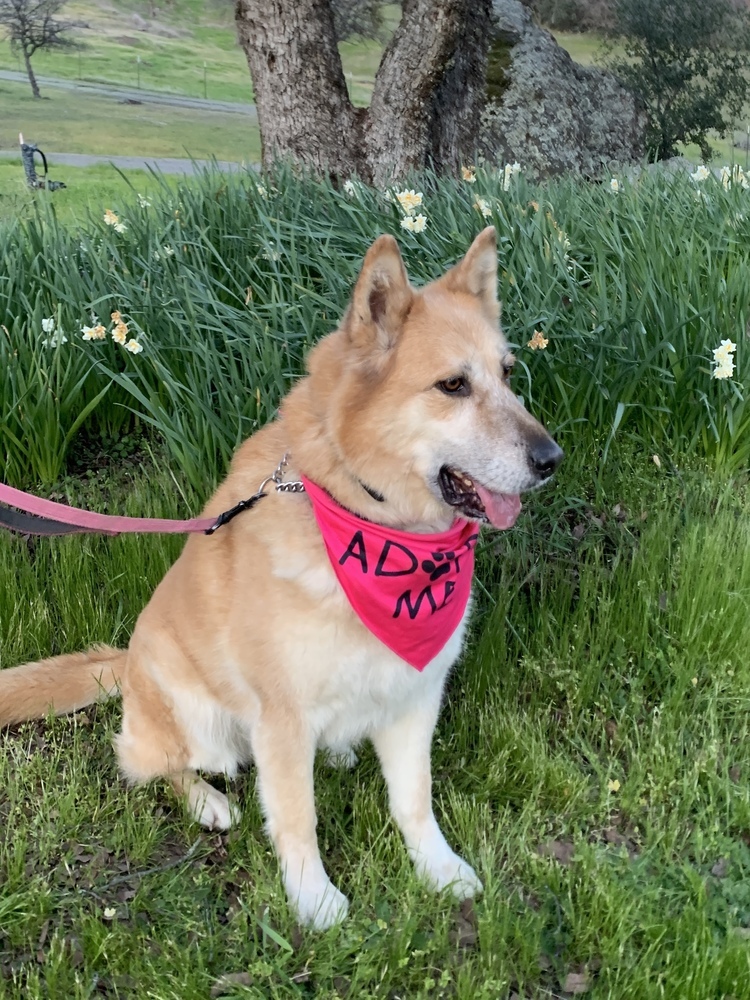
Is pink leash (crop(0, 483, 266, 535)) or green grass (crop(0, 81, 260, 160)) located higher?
green grass (crop(0, 81, 260, 160))

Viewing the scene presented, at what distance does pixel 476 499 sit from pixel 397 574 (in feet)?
0.86

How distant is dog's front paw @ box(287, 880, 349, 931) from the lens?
1860 mm

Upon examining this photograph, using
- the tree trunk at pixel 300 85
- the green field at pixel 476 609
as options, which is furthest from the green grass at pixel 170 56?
the green field at pixel 476 609

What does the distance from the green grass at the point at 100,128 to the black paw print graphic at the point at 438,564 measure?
3.55 metres

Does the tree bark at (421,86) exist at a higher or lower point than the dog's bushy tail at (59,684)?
higher

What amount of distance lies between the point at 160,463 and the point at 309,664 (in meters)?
1.87

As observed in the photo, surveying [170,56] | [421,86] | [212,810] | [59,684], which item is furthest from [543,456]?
[170,56]

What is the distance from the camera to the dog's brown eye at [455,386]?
5.98ft

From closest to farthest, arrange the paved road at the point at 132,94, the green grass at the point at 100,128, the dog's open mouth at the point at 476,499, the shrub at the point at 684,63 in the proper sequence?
the dog's open mouth at the point at 476,499, the green grass at the point at 100,128, the paved road at the point at 132,94, the shrub at the point at 684,63

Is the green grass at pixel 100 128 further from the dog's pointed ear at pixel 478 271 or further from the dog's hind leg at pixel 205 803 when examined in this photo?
the dog's hind leg at pixel 205 803

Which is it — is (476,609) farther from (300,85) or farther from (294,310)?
(300,85)

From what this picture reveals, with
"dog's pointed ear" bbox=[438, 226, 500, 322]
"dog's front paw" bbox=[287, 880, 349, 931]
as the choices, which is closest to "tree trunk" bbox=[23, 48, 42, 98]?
"dog's pointed ear" bbox=[438, 226, 500, 322]

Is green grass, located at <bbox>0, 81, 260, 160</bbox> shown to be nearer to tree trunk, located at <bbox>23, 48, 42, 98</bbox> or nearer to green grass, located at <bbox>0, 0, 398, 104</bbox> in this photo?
tree trunk, located at <bbox>23, 48, 42, 98</bbox>

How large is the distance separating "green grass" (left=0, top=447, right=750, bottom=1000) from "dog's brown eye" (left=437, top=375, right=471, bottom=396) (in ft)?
3.60
